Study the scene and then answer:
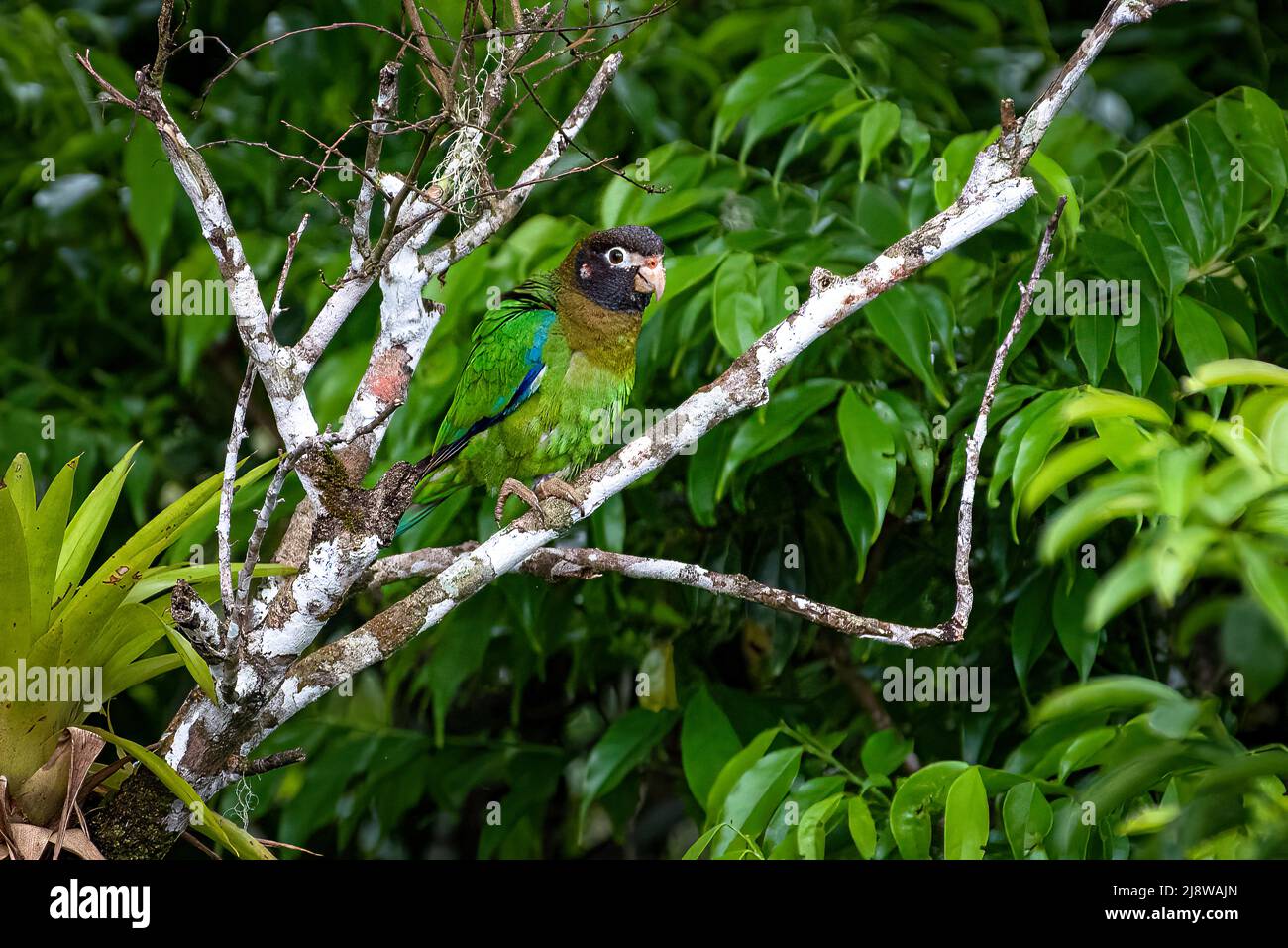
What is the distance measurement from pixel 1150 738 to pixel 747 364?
735mm

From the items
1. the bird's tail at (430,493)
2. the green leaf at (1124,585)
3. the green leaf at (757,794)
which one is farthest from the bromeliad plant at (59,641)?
the green leaf at (1124,585)

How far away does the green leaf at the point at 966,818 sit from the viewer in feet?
5.45

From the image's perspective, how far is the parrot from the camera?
7.64 feet

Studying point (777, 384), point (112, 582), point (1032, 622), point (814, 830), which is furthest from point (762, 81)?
point (112, 582)

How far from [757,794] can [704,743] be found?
42 cm

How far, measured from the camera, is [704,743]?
2312mm

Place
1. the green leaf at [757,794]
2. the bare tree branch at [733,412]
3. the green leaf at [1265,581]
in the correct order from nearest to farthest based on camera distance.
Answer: the green leaf at [1265,581]
the bare tree branch at [733,412]
the green leaf at [757,794]

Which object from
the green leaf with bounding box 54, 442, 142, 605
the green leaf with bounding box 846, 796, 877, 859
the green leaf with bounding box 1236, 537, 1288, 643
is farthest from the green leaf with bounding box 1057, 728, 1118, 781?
the green leaf with bounding box 54, 442, 142, 605

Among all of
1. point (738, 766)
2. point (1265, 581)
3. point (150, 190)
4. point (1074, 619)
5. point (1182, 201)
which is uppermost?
point (150, 190)

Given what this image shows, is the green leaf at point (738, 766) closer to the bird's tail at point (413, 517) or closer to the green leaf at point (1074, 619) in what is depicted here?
the green leaf at point (1074, 619)

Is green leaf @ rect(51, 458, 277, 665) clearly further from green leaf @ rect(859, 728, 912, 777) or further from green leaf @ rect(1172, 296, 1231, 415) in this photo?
green leaf @ rect(1172, 296, 1231, 415)

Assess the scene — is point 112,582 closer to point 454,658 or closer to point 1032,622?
point 454,658

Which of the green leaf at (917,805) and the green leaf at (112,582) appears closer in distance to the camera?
the green leaf at (112,582)
